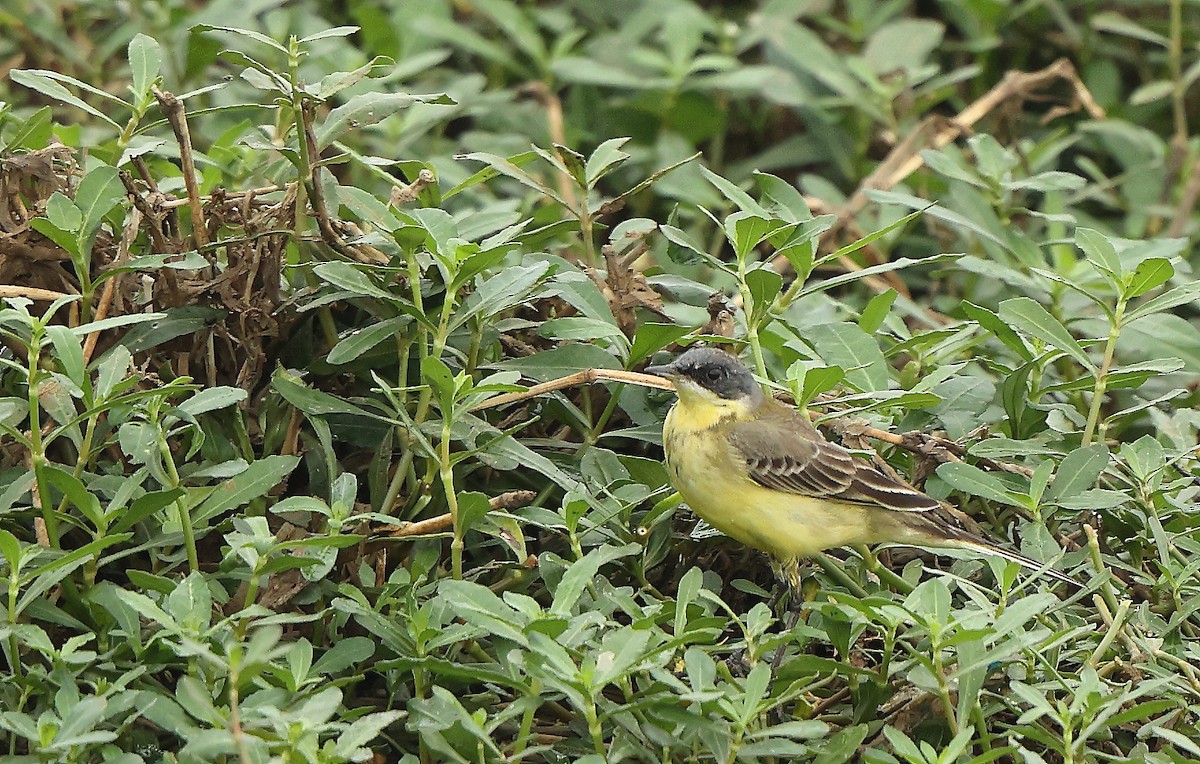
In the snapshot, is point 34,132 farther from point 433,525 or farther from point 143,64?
point 433,525

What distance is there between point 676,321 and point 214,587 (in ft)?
5.90

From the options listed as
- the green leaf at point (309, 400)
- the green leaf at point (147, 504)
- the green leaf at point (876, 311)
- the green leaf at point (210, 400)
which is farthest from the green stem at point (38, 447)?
the green leaf at point (876, 311)

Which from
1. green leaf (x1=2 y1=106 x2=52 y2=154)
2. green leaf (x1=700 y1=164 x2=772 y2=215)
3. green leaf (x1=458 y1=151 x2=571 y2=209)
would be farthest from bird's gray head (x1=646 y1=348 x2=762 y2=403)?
green leaf (x1=2 y1=106 x2=52 y2=154)

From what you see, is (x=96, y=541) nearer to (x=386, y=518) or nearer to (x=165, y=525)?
Answer: (x=165, y=525)

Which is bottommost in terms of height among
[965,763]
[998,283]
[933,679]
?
[998,283]

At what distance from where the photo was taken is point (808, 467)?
12.4 feet

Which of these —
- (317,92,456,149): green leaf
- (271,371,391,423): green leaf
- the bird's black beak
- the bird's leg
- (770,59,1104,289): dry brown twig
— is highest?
(317,92,456,149): green leaf

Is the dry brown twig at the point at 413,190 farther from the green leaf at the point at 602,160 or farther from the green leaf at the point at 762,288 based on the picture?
the green leaf at the point at 762,288

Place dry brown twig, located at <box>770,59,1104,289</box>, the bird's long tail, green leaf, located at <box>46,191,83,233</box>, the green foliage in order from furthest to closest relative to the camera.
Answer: dry brown twig, located at <box>770,59,1104,289</box> < the bird's long tail < green leaf, located at <box>46,191,83,233</box> < the green foliage

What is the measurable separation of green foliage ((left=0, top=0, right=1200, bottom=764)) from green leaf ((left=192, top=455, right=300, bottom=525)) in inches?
0.5

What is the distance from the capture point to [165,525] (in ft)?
10.5

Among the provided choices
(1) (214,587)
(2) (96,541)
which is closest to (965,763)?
(1) (214,587)

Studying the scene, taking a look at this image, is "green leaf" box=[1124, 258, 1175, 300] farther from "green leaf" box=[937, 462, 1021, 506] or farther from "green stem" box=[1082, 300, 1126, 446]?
"green leaf" box=[937, 462, 1021, 506]

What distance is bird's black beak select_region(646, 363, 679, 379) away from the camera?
3.77 m
